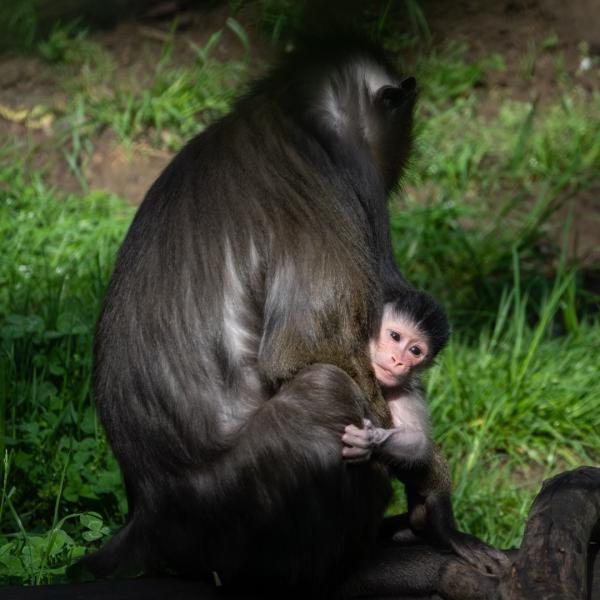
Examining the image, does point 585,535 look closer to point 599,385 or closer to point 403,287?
point 403,287

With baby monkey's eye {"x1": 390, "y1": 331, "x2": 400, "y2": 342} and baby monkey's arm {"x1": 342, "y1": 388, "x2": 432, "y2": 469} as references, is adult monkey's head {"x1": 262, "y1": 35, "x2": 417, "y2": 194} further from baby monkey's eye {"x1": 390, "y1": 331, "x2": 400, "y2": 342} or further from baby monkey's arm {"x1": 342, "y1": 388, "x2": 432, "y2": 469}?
baby monkey's arm {"x1": 342, "y1": 388, "x2": 432, "y2": 469}

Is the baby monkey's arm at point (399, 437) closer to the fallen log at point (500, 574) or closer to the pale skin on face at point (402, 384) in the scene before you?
the pale skin on face at point (402, 384)

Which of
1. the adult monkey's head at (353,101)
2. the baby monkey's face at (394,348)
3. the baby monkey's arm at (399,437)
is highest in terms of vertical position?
the adult monkey's head at (353,101)

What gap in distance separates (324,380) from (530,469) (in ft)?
7.13

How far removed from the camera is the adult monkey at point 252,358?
2980 millimetres

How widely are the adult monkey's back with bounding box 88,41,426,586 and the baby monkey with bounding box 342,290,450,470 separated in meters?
0.09

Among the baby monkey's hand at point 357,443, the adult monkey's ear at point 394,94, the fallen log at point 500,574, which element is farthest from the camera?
the adult monkey's ear at point 394,94

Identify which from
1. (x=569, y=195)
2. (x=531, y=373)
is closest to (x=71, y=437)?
(x=531, y=373)

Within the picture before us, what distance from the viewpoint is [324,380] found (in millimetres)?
3039

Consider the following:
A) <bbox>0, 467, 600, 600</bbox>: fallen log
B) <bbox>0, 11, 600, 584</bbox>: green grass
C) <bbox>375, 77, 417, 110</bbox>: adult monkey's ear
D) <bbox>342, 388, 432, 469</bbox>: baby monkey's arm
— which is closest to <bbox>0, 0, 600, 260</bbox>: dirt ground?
<bbox>0, 11, 600, 584</bbox>: green grass

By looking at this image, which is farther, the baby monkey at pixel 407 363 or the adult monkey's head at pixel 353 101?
the adult monkey's head at pixel 353 101

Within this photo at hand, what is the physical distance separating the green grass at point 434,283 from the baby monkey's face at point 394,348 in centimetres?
69

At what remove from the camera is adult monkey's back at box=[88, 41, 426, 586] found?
2.98 m

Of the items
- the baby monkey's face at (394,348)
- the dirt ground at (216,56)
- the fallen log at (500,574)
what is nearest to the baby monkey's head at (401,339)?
the baby monkey's face at (394,348)
